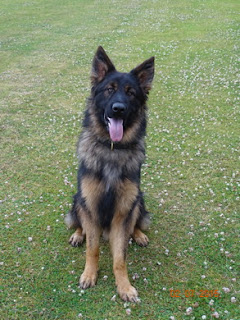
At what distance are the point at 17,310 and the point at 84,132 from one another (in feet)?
8.06

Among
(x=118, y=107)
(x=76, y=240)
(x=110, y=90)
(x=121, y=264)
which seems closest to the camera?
(x=118, y=107)

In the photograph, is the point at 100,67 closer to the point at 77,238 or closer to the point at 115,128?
the point at 115,128

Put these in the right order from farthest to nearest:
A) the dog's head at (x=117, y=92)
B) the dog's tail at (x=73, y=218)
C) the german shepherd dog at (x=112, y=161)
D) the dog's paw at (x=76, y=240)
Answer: the dog's paw at (x=76, y=240) < the dog's tail at (x=73, y=218) < the german shepherd dog at (x=112, y=161) < the dog's head at (x=117, y=92)

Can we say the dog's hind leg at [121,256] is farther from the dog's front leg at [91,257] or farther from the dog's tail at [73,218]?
the dog's tail at [73,218]

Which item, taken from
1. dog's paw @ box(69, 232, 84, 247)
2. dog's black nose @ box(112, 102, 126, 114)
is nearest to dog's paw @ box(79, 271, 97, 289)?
dog's paw @ box(69, 232, 84, 247)

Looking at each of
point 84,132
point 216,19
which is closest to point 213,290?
point 84,132

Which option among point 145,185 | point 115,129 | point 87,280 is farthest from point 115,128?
point 145,185

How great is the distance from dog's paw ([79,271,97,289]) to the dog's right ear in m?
2.62

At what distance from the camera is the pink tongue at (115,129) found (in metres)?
4.09

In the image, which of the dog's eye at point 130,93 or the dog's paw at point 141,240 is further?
the dog's paw at point 141,240

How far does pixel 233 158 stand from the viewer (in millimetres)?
7320

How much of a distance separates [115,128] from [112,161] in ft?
1.54

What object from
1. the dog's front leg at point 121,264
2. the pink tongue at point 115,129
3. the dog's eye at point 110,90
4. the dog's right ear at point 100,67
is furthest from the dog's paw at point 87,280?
the dog's right ear at point 100,67

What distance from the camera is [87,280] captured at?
4.32 metres
